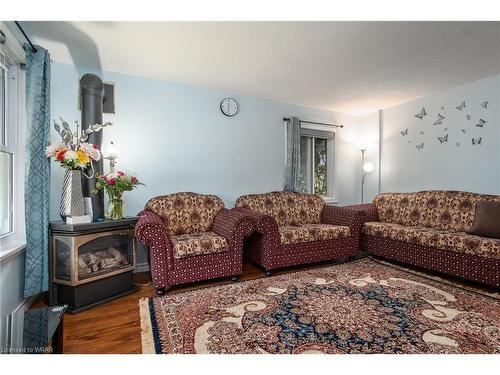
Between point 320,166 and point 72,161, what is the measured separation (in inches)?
149

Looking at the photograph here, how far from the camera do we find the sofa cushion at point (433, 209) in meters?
3.00

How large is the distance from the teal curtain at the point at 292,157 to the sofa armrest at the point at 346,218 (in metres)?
0.67

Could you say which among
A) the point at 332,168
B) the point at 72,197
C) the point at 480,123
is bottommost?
the point at 72,197

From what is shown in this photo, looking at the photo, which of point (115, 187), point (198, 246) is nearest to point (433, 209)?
point (198, 246)

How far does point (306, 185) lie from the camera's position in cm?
462

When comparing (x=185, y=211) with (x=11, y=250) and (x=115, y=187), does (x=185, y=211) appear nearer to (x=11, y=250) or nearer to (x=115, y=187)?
(x=115, y=187)

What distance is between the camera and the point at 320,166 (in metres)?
4.76

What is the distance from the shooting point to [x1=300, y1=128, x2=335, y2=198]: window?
15.0ft

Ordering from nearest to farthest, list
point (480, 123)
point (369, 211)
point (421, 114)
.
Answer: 1. point (480, 123)
2. point (369, 211)
3. point (421, 114)

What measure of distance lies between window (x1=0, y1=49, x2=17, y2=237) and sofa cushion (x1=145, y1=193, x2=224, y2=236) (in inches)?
45.7

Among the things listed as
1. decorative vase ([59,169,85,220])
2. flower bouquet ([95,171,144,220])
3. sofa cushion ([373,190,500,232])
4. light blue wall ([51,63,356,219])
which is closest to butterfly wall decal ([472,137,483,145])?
sofa cushion ([373,190,500,232])

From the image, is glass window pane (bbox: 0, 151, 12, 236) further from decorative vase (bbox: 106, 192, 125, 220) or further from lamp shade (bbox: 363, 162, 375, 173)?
lamp shade (bbox: 363, 162, 375, 173)
